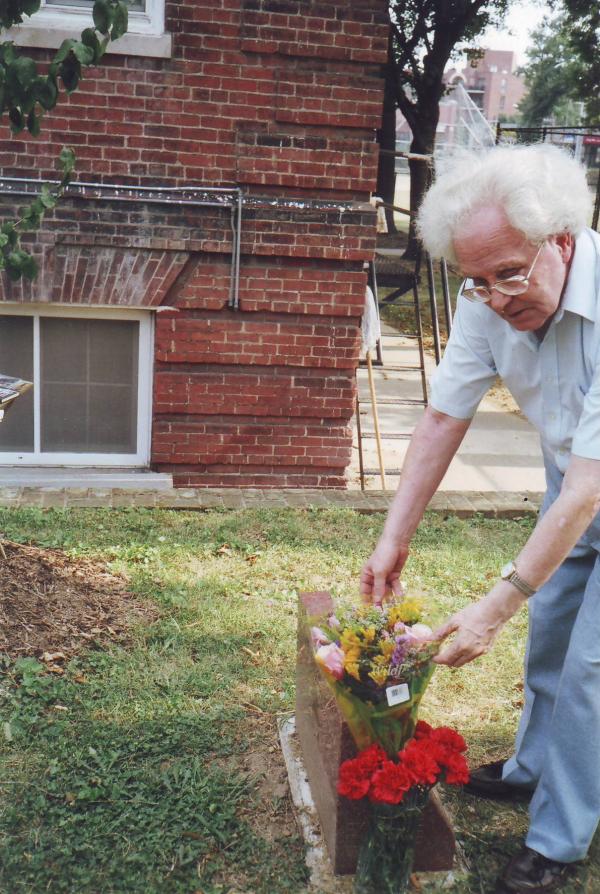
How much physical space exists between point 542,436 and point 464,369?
322 millimetres

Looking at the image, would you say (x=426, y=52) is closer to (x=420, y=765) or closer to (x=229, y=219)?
(x=229, y=219)

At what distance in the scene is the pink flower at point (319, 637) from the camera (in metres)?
2.82

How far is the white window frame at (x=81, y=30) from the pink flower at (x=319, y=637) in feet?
13.8

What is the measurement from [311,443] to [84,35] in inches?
132

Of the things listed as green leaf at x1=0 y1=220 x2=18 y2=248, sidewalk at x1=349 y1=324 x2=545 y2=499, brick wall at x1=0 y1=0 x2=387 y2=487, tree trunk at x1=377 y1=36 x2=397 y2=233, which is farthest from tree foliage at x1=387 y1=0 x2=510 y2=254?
green leaf at x1=0 y1=220 x2=18 y2=248

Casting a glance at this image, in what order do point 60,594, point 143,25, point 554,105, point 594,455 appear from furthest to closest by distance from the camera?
point 554,105 < point 143,25 < point 60,594 < point 594,455

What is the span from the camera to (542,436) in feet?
9.53

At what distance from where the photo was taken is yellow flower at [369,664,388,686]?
2506 mm

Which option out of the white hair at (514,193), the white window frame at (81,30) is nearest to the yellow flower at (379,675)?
the white hair at (514,193)

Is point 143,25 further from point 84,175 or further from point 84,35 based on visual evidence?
point 84,35

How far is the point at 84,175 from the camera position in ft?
19.4

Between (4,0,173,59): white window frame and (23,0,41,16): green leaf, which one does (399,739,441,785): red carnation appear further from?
(4,0,173,59): white window frame

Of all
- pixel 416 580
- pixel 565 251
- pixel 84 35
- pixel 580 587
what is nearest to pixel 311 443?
pixel 416 580

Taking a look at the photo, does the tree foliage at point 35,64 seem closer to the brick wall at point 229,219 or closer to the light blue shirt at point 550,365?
the brick wall at point 229,219
